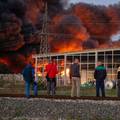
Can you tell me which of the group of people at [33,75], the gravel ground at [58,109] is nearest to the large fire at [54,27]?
the group of people at [33,75]

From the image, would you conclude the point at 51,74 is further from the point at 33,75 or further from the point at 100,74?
the point at 100,74

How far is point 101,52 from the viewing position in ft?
195

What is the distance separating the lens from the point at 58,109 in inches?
722

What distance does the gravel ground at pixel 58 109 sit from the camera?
54.3 feet

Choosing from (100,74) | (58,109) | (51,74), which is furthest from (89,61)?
(58,109)

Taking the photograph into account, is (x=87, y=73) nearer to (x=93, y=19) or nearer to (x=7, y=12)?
(x=7, y=12)

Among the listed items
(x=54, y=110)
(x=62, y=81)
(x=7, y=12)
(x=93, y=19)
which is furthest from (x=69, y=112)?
(x=93, y=19)

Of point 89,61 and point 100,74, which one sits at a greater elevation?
point 89,61

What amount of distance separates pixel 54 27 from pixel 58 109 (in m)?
87.3

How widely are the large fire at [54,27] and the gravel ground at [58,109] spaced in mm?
70859

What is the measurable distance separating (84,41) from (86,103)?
80.0m

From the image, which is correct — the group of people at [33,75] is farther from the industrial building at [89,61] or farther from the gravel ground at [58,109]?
the industrial building at [89,61]

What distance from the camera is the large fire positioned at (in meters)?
91.9

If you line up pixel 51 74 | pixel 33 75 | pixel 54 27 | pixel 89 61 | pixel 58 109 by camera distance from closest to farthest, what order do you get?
1. pixel 58 109
2. pixel 33 75
3. pixel 51 74
4. pixel 89 61
5. pixel 54 27
